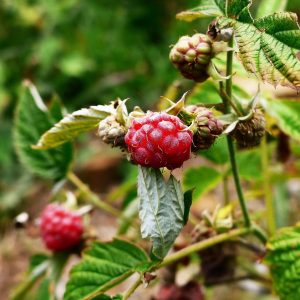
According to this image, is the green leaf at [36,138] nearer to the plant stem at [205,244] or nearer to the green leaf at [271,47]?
the plant stem at [205,244]

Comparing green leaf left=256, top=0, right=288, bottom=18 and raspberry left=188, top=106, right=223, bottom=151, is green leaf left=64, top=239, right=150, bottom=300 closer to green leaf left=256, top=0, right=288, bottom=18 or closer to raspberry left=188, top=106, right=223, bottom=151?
raspberry left=188, top=106, right=223, bottom=151

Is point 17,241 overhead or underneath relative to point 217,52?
underneath

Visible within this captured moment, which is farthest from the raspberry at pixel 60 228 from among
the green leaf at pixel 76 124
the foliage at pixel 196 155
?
the green leaf at pixel 76 124

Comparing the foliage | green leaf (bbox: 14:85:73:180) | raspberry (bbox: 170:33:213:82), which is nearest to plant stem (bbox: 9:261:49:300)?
the foliage

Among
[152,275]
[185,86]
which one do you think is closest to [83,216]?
[152,275]

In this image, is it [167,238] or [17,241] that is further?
[17,241]

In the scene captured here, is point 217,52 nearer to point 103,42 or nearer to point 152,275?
point 152,275

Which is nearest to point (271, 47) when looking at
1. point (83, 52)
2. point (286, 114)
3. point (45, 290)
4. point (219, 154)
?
point (286, 114)
